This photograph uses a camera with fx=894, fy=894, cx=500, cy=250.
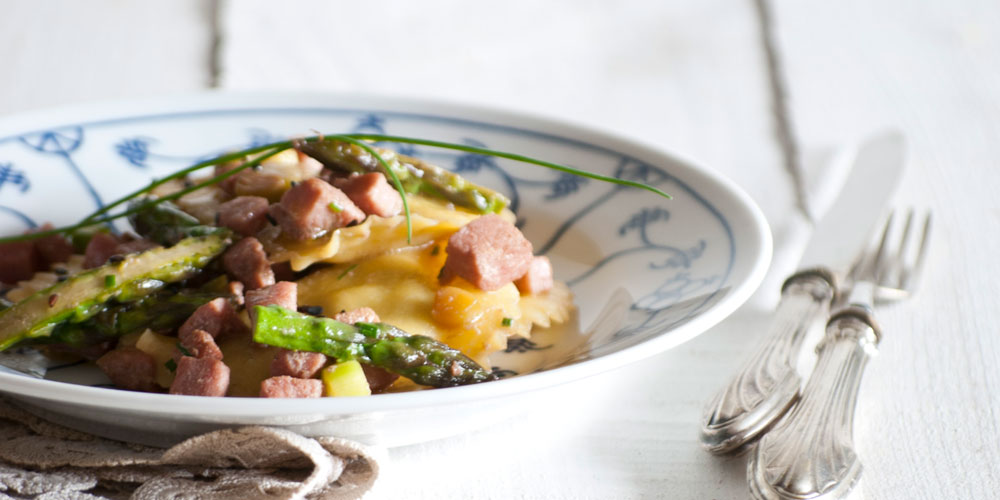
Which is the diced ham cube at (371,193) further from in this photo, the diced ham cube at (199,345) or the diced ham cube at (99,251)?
the diced ham cube at (99,251)

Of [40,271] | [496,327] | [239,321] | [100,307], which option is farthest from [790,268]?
[40,271]

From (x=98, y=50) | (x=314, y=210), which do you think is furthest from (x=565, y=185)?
(x=98, y=50)

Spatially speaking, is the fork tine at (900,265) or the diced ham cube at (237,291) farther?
the fork tine at (900,265)

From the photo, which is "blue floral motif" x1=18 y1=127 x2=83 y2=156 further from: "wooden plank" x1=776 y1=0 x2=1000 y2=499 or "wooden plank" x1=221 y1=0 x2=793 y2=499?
"wooden plank" x1=776 y1=0 x2=1000 y2=499

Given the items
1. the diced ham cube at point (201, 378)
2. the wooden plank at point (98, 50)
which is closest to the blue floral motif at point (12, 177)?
the diced ham cube at point (201, 378)

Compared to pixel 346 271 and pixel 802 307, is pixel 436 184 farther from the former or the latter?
pixel 802 307

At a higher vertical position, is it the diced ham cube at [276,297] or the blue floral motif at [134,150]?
the blue floral motif at [134,150]

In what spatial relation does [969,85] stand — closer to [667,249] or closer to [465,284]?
[667,249]
